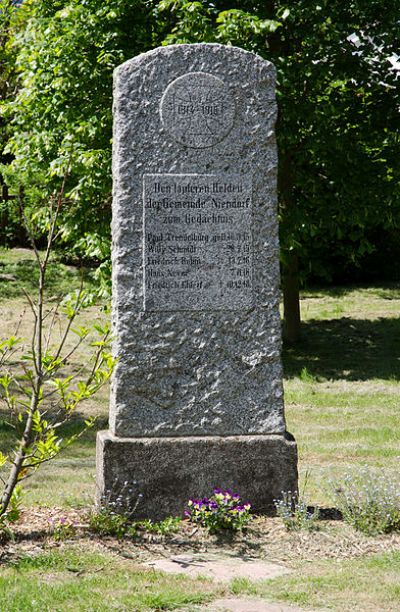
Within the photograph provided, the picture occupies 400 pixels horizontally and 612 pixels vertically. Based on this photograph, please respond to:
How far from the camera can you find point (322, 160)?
12.9 metres

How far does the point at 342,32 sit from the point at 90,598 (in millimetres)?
10239

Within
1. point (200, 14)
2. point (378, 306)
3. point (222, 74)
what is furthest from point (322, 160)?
point (222, 74)

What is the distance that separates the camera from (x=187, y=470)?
5395 millimetres

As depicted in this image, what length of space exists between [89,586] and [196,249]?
227 cm

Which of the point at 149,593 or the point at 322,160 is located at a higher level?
the point at 322,160

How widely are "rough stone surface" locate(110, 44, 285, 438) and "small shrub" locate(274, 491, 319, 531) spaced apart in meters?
0.47

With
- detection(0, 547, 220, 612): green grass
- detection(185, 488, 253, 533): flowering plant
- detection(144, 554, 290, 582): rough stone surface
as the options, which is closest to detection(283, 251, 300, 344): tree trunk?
detection(185, 488, 253, 533): flowering plant

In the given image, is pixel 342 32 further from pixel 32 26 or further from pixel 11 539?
pixel 11 539

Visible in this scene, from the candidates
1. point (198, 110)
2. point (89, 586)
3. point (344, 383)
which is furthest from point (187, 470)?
point (344, 383)

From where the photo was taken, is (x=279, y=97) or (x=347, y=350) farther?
(x=347, y=350)

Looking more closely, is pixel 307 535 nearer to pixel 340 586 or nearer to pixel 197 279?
pixel 340 586

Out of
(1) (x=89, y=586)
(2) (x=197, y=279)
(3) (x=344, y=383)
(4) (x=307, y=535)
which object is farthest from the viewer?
(3) (x=344, y=383)

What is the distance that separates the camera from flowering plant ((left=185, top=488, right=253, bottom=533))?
5.20 meters

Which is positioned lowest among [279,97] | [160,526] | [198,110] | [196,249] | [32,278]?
[160,526]
